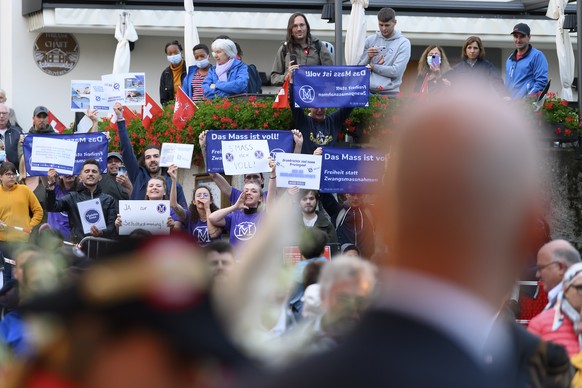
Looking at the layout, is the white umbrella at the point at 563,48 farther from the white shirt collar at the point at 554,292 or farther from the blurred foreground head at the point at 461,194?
the blurred foreground head at the point at 461,194

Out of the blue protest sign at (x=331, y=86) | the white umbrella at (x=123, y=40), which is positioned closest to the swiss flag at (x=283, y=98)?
the blue protest sign at (x=331, y=86)

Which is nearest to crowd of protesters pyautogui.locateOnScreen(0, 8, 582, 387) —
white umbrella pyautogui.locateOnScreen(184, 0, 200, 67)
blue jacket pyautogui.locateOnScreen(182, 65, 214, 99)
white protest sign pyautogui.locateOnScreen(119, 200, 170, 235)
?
white protest sign pyautogui.locateOnScreen(119, 200, 170, 235)

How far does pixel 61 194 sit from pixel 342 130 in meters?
3.08

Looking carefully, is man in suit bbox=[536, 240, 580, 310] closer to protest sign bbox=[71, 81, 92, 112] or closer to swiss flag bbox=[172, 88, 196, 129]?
swiss flag bbox=[172, 88, 196, 129]

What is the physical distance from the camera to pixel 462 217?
1555 millimetres

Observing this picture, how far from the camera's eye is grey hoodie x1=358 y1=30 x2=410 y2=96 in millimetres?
14289

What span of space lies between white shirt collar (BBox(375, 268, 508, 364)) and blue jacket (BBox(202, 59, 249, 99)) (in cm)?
1305

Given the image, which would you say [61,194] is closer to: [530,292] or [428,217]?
[530,292]

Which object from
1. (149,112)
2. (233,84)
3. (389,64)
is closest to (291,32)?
(233,84)

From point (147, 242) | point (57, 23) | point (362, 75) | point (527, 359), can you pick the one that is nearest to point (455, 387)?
point (147, 242)

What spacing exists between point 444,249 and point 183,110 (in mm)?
12691

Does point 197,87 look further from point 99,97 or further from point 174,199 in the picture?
point 174,199

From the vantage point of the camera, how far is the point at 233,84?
14547 mm

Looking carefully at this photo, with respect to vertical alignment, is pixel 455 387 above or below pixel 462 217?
below
